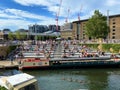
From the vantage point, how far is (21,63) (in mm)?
64375

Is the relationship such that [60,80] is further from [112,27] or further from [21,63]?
[112,27]

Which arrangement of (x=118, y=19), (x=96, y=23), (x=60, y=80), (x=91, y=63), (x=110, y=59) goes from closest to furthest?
1. (x=60, y=80)
2. (x=91, y=63)
3. (x=110, y=59)
4. (x=96, y=23)
5. (x=118, y=19)

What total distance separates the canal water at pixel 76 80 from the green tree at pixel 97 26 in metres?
60.2

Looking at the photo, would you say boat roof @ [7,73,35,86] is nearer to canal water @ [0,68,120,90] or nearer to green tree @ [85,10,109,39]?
canal water @ [0,68,120,90]

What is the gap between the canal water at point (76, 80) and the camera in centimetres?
4448

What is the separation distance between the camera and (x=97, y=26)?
126m

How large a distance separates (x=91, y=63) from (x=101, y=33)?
198ft

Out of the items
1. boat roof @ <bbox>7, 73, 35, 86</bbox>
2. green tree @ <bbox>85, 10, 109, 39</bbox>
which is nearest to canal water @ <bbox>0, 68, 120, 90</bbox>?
boat roof @ <bbox>7, 73, 35, 86</bbox>

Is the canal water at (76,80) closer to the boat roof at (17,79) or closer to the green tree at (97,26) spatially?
the boat roof at (17,79)

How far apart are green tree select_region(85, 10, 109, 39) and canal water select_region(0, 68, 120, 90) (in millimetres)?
60176

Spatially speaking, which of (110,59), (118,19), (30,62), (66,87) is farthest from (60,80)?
(118,19)

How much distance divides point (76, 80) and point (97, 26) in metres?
77.7

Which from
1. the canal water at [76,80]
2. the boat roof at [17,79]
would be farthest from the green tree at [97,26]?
the boat roof at [17,79]

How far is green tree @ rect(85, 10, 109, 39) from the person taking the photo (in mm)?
126188
